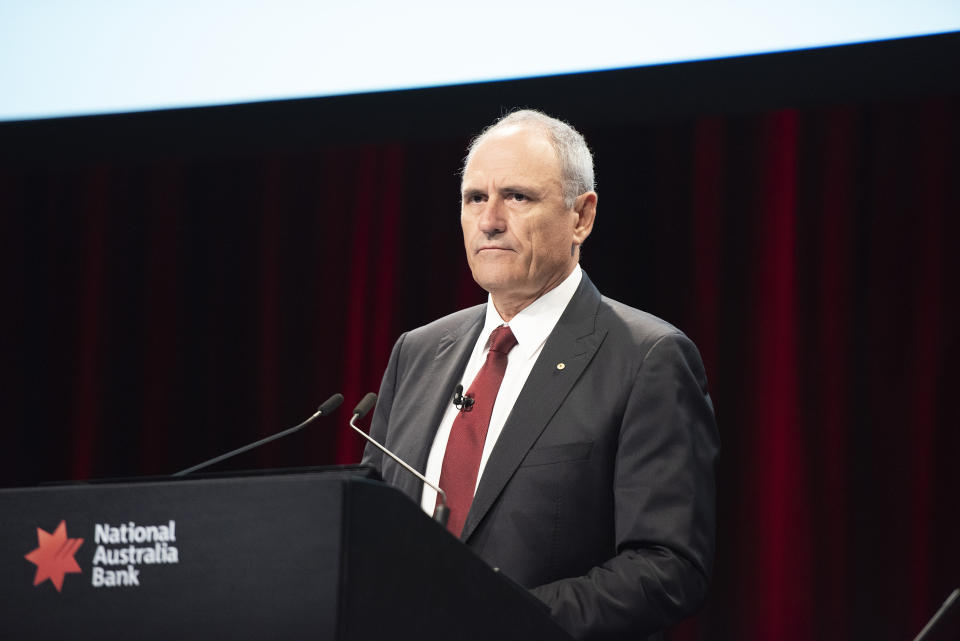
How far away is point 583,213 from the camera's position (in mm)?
2240

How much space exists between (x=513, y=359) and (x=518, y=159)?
0.42m

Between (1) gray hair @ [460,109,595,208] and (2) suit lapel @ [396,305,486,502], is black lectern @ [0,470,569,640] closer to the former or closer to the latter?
(2) suit lapel @ [396,305,486,502]

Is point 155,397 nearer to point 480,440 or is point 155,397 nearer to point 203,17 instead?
point 203,17

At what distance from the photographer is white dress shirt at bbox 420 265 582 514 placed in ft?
6.67

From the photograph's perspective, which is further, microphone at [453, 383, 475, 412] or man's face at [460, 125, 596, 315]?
man's face at [460, 125, 596, 315]

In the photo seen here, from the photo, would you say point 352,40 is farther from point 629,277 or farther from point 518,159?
point 518,159

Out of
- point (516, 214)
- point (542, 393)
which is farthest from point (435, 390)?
point (516, 214)

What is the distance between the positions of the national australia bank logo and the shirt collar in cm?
112

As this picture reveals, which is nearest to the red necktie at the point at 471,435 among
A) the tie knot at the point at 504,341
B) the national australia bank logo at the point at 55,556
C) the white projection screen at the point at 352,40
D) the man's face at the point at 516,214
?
the tie knot at the point at 504,341

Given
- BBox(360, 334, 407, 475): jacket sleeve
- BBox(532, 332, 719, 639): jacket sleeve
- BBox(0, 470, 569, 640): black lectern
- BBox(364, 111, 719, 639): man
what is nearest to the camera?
BBox(0, 470, 569, 640): black lectern

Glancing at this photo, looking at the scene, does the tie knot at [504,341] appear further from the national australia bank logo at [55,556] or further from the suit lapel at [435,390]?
the national australia bank logo at [55,556]

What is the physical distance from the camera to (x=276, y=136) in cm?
356

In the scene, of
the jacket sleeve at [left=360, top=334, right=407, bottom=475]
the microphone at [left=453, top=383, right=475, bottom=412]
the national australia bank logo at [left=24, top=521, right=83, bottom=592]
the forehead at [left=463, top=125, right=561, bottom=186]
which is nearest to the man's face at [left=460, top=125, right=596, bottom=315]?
the forehead at [left=463, top=125, right=561, bottom=186]

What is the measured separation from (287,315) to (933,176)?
2.37 metres
